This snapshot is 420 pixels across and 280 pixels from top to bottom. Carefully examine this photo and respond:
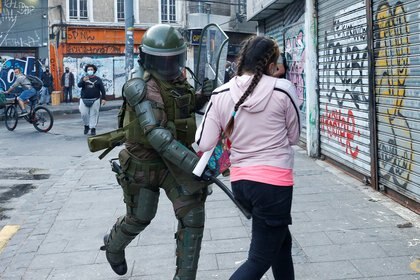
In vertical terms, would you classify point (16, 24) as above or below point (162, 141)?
above

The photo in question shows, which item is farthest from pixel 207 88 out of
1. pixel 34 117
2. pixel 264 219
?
pixel 34 117

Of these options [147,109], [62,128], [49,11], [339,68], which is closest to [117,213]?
[147,109]

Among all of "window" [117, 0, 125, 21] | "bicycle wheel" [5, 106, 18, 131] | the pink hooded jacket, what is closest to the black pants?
the pink hooded jacket

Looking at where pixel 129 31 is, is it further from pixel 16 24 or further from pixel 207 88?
pixel 207 88

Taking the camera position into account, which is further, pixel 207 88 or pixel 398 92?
pixel 398 92

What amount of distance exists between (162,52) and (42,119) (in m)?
11.1

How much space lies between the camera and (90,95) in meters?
12.6

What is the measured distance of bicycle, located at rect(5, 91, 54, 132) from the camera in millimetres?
13648

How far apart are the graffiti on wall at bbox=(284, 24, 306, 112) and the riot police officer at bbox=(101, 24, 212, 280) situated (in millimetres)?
5885

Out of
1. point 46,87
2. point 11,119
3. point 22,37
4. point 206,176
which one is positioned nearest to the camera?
point 206,176

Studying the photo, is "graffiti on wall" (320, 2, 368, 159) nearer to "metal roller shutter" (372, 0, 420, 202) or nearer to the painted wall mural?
"metal roller shutter" (372, 0, 420, 202)

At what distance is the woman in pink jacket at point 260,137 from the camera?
9.32 ft

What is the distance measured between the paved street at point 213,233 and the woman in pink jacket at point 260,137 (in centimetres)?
117

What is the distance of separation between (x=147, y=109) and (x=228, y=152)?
0.58 meters
